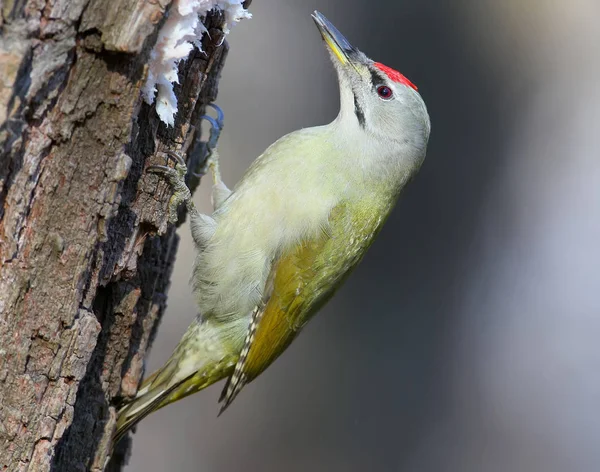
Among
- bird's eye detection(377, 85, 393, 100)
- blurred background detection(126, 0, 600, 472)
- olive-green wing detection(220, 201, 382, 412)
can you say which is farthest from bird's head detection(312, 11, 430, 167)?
blurred background detection(126, 0, 600, 472)

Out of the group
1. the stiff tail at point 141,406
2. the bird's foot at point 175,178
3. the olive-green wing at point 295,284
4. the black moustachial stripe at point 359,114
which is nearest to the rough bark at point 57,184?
the bird's foot at point 175,178

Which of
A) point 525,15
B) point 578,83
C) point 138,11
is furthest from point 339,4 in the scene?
point 138,11

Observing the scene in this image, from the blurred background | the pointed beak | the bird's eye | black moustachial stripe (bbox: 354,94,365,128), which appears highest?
the pointed beak

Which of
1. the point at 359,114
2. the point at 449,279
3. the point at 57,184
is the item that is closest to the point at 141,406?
the point at 57,184

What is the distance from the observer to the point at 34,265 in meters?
2.15

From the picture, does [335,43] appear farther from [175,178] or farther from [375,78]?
[175,178]

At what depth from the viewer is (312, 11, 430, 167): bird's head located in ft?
11.8

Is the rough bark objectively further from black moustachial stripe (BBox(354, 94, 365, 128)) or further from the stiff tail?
black moustachial stripe (BBox(354, 94, 365, 128))

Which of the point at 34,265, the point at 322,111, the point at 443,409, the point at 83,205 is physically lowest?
the point at 443,409

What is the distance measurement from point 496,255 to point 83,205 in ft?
13.5

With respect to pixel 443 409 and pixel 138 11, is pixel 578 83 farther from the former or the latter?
pixel 138 11

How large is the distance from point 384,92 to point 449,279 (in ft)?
7.79

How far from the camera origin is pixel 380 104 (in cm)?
362

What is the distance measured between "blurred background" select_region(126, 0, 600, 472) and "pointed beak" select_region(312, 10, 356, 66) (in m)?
1.69
